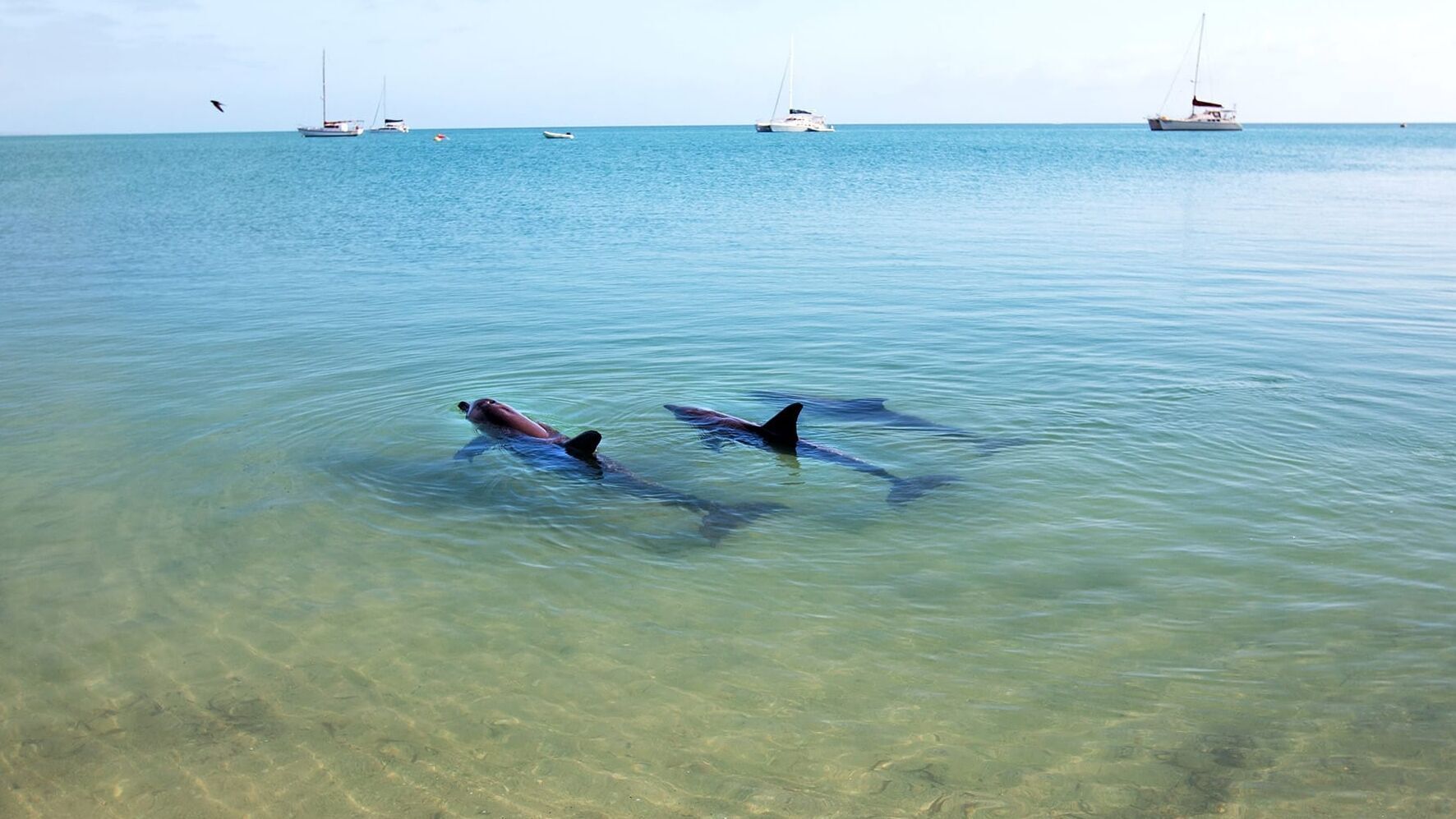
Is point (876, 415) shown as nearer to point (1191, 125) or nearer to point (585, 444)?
point (585, 444)

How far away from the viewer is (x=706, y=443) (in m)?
13.5

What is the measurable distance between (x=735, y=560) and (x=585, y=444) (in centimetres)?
308

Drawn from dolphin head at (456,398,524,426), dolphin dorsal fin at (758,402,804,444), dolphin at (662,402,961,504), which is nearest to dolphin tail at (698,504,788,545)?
dolphin at (662,402,961,504)

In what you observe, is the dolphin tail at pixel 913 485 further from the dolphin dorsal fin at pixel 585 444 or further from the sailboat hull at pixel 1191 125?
the sailboat hull at pixel 1191 125

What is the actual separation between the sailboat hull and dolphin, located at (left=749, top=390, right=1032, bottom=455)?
7588 inches

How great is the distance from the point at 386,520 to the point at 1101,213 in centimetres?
3870

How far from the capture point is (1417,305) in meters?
22.4

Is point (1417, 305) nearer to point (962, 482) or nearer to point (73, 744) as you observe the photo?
point (962, 482)

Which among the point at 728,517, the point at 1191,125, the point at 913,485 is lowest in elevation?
the point at 728,517

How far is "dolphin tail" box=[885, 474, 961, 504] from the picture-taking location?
461 inches

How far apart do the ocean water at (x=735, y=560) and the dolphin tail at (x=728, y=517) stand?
17 centimetres

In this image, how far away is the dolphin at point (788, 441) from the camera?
12.0m

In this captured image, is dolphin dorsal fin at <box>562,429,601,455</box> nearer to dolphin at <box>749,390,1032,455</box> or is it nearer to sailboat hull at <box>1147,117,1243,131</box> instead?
dolphin at <box>749,390,1032,455</box>

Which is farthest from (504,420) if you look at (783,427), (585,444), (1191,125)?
(1191,125)
